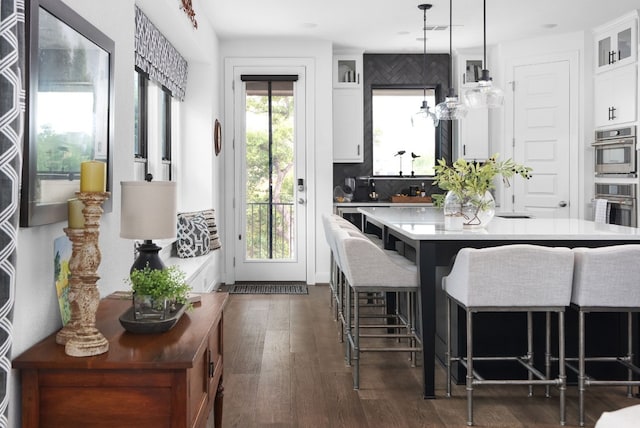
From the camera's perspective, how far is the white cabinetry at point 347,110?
291 inches

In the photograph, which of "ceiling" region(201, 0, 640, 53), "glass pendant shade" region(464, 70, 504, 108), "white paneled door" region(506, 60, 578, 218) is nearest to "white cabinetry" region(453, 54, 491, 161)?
"ceiling" region(201, 0, 640, 53)

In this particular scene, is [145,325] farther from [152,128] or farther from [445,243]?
[152,128]

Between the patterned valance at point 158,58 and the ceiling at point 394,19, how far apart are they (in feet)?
1.67

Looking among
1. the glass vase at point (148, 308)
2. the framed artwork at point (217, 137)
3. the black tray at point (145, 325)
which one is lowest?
the black tray at point (145, 325)

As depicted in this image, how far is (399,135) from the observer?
25.8ft

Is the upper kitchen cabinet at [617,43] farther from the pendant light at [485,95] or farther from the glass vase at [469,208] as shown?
the glass vase at [469,208]

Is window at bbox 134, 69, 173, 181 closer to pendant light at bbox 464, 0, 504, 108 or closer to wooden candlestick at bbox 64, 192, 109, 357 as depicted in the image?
pendant light at bbox 464, 0, 504, 108

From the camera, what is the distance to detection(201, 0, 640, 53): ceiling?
5.63 m

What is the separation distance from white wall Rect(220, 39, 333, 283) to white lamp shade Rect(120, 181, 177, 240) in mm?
4854

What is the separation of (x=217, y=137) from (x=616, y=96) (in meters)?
4.07

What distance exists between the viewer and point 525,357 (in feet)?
11.4

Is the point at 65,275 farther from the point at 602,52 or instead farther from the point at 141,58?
the point at 602,52

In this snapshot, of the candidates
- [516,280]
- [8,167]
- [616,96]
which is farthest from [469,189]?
[616,96]

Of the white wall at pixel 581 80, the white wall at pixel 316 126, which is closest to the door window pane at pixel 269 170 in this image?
the white wall at pixel 316 126
